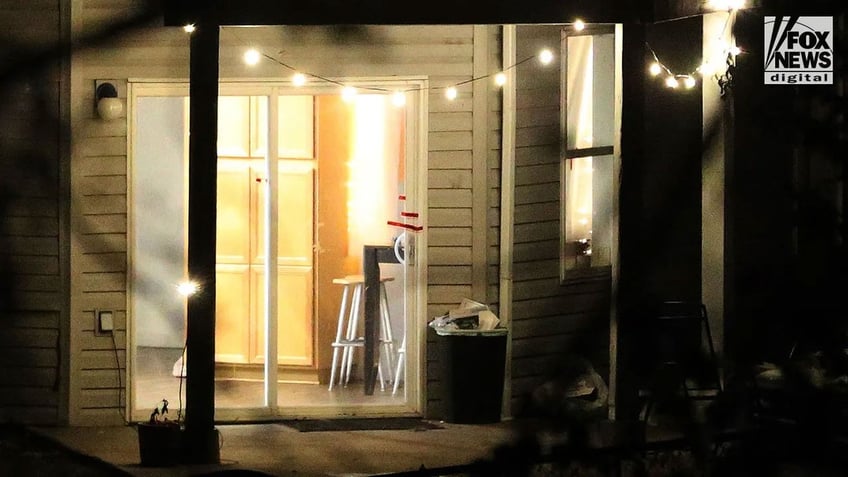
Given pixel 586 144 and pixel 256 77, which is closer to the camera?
pixel 256 77

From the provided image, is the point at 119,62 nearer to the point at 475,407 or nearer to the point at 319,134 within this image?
the point at 319,134

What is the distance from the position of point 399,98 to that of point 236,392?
2.37m

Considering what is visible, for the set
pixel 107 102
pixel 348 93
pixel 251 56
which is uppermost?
pixel 251 56

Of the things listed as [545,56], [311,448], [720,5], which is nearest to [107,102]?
[311,448]

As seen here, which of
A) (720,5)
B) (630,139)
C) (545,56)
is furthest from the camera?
(545,56)

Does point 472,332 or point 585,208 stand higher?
point 585,208

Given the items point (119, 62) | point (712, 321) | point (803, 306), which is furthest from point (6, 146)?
point (803, 306)

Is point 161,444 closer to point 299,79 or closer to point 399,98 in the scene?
point 299,79

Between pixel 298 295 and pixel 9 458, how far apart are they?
275 cm

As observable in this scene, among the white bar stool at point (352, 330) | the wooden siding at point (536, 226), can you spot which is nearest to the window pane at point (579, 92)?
the wooden siding at point (536, 226)

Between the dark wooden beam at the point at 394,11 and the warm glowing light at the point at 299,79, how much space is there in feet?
5.95

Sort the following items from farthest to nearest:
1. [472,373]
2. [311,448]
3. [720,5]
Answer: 1. [472,373]
2. [311,448]
3. [720,5]

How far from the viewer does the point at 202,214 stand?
7137 mm

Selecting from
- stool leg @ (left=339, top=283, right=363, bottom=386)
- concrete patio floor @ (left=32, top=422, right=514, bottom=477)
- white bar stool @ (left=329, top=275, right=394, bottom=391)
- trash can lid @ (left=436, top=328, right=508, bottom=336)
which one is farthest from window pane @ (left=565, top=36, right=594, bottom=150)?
concrete patio floor @ (left=32, top=422, right=514, bottom=477)
